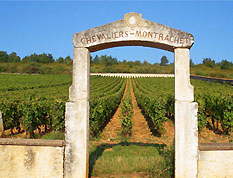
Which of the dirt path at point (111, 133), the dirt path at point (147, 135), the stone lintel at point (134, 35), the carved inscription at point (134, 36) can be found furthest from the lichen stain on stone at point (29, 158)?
the dirt path at point (147, 135)

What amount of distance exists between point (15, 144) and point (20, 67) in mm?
76816

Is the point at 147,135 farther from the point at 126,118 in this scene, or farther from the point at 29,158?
the point at 29,158

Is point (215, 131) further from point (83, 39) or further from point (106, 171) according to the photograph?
point (83, 39)

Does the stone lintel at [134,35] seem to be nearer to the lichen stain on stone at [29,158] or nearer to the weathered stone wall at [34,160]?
the weathered stone wall at [34,160]

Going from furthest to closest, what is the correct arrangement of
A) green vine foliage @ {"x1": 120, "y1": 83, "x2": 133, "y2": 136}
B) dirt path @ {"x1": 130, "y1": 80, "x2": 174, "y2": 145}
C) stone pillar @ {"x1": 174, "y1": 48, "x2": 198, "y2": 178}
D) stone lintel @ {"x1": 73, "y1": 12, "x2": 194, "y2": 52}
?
green vine foliage @ {"x1": 120, "y1": 83, "x2": 133, "y2": 136} < dirt path @ {"x1": 130, "y1": 80, "x2": 174, "y2": 145} < stone lintel @ {"x1": 73, "y1": 12, "x2": 194, "y2": 52} < stone pillar @ {"x1": 174, "y1": 48, "x2": 198, "y2": 178}

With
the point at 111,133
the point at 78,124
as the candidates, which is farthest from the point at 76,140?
the point at 111,133

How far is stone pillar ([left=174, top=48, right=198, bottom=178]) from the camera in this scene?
15.6ft

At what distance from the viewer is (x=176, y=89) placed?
4.86 meters

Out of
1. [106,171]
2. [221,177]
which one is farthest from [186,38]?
[106,171]

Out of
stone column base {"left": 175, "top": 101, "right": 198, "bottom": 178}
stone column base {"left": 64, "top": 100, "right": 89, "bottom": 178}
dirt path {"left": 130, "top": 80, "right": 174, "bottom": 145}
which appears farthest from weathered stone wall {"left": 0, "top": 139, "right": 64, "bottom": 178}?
dirt path {"left": 130, "top": 80, "right": 174, "bottom": 145}

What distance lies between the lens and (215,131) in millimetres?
12445

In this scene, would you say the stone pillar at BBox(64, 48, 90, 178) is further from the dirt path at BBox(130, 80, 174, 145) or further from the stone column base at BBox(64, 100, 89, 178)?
the dirt path at BBox(130, 80, 174, 145)

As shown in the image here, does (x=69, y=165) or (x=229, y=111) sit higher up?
(x=229, y=111)

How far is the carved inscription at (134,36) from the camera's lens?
485cm
